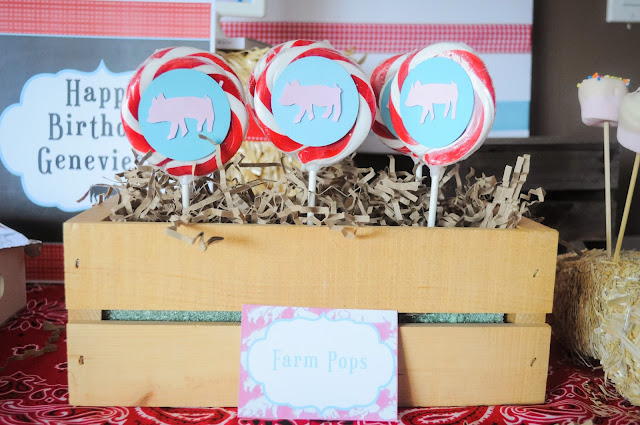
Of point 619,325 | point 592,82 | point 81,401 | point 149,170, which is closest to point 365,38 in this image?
point 592,82

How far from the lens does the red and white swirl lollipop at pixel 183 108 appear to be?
3.21ft

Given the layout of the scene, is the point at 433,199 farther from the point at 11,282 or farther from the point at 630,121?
the point at 11,282

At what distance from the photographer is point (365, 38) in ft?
7.55

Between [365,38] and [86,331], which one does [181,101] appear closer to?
[86,331]

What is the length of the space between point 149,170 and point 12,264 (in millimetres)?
519

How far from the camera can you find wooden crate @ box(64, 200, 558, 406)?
3.12 ft

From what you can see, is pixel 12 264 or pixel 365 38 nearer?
pixel 12 264

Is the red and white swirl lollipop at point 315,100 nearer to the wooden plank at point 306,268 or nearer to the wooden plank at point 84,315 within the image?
the wooden plank at point 306,268

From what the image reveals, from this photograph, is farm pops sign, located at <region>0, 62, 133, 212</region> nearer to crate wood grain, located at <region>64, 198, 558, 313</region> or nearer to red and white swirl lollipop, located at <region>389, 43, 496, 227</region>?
crate wood grain, located at <region>64, 198, 558, 313</region>

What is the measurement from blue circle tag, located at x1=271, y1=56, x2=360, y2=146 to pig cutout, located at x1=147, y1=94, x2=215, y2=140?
0.12m

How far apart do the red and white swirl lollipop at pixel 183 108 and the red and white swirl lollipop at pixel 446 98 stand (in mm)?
299

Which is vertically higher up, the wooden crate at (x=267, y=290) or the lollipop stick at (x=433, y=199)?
the lollipop stick at (x=433, y=199)

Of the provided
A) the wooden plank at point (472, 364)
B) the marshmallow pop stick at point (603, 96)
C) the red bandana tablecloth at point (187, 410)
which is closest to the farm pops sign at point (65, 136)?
the red bandana tablecloth at point (187, 410)

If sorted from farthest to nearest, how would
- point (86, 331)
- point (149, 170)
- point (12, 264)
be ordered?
point (12, 264)
point (149, 170)
point (86, 331)
